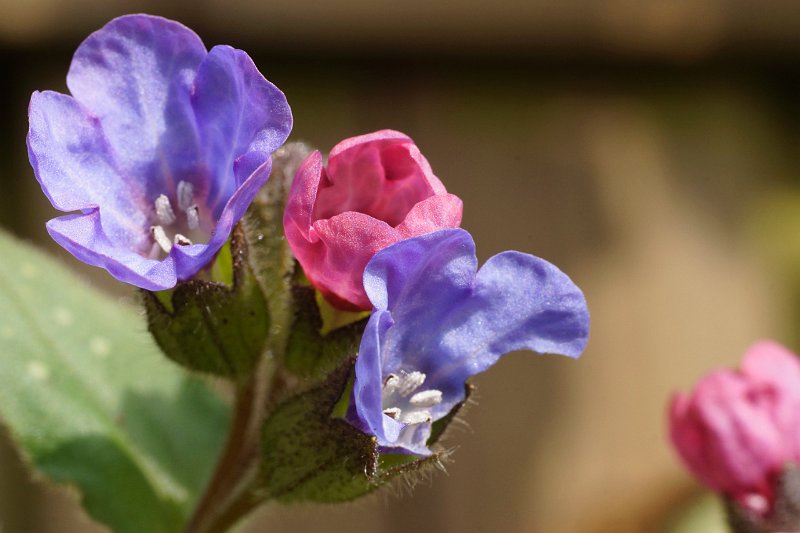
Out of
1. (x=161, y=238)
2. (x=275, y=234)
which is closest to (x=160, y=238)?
(x=161, y=238)

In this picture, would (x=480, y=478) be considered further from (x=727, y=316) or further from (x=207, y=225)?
(x=207, y=225)

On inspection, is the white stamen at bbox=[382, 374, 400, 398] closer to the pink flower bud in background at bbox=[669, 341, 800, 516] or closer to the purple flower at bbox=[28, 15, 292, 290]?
the purple flower at bbox=[28, 15, 292, 290]

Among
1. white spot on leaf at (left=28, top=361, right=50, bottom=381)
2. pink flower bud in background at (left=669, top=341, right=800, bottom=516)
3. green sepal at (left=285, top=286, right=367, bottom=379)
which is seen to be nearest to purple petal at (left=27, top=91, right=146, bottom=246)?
green sepal at (left=285, top=286, right=367, bottom=379)

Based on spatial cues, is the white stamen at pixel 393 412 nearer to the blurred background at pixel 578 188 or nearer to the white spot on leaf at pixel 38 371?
the white spot on leaf at pixel 38 371

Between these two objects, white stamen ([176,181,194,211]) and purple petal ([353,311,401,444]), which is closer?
purple petal ([353,311,401,444])

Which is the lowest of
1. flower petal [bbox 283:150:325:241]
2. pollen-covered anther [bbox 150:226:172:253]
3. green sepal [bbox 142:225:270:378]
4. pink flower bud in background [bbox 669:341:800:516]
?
pink flower bud in background [bbox 669:341:800:516]

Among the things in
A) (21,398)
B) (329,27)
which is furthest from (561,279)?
(329,27)
